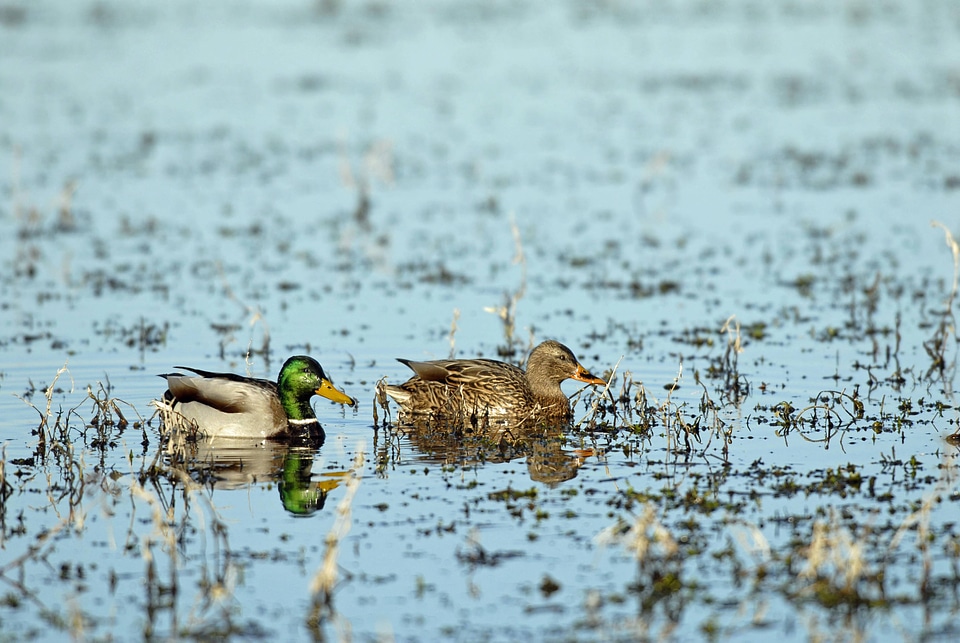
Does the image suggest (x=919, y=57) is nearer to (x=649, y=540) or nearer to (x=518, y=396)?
(x=518, y=396)

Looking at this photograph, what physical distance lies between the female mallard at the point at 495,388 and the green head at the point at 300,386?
63 centimetres

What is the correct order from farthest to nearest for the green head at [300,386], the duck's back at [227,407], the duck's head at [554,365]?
1. the duck's head at [554,365]
2. the green head at [300,386]
3. the duck's back at [227,407]

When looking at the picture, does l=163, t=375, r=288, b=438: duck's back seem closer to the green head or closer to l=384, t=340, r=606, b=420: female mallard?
the green head

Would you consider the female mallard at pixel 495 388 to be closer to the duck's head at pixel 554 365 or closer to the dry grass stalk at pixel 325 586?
the duck's head at pixel 554 365

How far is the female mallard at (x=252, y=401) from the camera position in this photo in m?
10.7

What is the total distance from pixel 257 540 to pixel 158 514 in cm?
88

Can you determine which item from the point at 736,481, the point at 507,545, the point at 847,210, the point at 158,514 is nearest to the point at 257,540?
the point at 158,514

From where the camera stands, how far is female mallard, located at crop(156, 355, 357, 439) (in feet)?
35.0

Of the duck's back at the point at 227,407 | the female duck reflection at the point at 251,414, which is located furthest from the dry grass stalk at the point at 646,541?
the duck's back at the point at 227,407

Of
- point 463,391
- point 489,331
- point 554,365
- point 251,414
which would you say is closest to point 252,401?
point 251,414

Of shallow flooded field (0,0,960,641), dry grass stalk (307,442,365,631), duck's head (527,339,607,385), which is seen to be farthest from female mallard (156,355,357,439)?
dry grass stalk (307,442,365,631)

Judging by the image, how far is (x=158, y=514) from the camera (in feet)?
23.9

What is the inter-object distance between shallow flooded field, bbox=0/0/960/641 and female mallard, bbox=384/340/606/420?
328mm

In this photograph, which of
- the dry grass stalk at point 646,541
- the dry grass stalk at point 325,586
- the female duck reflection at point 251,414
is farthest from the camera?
the female duck reflection at point 251,414
